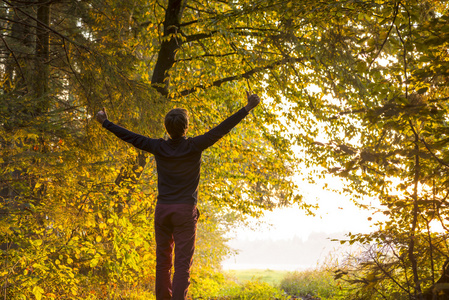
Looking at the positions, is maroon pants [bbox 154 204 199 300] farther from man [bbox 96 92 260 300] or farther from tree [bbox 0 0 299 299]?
tree [bbox 0 0 299 299]

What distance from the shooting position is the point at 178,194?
3264 mm

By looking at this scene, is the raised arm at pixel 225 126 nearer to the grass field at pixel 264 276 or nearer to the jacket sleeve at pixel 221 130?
the jacket sleeve at pixel 221 130

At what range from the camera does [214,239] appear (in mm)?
17891

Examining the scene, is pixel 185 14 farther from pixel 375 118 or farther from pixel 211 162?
pixel 375 118

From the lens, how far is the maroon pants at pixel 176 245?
3180mm

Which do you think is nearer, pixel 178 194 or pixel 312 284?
pixel 178 194

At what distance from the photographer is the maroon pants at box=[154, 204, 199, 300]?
10.4 feet

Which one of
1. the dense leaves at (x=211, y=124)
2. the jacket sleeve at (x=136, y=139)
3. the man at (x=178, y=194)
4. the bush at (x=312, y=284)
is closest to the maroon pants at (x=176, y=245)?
the man at (x=178, y=194)

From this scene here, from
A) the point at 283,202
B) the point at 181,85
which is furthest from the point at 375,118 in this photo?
the point at 283,202

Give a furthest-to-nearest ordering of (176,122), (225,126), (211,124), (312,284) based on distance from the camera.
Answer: (312,284), (211,124), (176,122), (225,126)

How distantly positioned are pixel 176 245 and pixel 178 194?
0.44 metres

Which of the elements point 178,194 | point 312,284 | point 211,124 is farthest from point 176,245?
point 312,284

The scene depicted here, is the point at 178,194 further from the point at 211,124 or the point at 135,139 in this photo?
the point at 211,124

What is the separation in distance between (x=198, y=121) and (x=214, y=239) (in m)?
11.0
